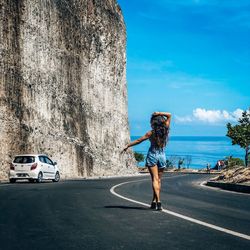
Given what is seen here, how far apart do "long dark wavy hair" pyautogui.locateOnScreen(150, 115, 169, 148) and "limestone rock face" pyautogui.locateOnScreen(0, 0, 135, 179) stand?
28.3m

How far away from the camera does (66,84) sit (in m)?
50.3

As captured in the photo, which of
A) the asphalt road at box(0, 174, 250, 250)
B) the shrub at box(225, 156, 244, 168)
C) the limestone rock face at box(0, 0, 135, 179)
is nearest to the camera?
the asphalt road at box(0, 174, 250, 250)

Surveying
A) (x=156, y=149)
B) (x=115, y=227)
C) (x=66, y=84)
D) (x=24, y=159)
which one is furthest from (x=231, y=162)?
(x=115, y=227)

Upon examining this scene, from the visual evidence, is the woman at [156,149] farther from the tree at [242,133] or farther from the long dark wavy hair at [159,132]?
the tree at [242,133]

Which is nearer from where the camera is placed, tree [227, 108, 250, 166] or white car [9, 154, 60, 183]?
white car [9, 154, 60, 183]

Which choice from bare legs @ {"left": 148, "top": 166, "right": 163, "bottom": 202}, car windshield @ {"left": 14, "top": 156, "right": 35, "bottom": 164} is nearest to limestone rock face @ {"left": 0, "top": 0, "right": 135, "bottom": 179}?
car windshield @ {"left": 14, "top": 156, "right": 35, "bottom": 164}

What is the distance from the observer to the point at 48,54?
157 feet

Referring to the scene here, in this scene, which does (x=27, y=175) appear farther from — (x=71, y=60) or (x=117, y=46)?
(x=117, y=46)

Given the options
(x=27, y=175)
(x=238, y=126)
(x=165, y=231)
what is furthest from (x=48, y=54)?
(x=165, y=231)

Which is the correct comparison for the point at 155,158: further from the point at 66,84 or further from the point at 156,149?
the point at 66,84

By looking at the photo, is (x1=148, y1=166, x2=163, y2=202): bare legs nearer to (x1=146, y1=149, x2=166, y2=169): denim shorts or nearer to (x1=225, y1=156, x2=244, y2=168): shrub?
(x1=146, y1=149, x2=166, y2=169): denim shorts

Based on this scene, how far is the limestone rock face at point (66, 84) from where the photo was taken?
41.1 metres

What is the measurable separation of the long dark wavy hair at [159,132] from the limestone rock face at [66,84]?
28339 millimetres

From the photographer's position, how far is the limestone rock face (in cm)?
4106
